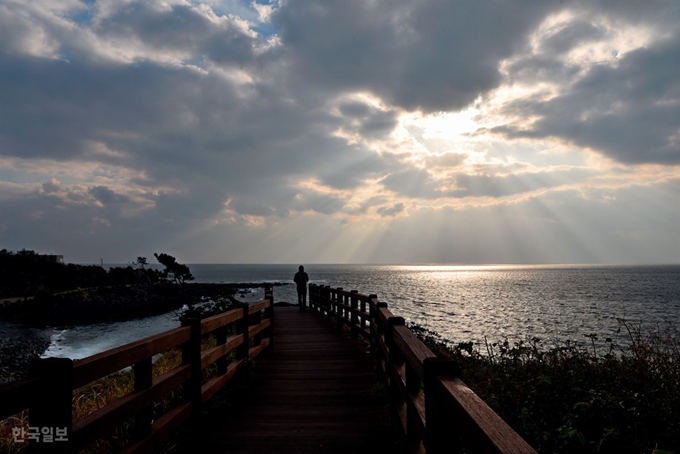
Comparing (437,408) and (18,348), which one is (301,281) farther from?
(437,408)

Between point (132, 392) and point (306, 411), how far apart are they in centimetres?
281

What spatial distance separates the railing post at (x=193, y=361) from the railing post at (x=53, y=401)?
2.27m

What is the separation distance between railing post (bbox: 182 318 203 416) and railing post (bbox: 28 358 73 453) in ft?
7.45

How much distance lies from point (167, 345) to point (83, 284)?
229 feet

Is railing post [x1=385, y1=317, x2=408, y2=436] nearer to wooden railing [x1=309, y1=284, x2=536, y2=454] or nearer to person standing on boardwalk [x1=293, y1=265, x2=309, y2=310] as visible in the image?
wooden railing [x1=309, y1=284, x2=536, y2=454]

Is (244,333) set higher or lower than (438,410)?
lower

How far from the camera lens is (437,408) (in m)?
2.83

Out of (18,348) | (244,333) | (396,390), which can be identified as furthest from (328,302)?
(18,348)

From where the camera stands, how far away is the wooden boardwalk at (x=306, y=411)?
5000 millimetres

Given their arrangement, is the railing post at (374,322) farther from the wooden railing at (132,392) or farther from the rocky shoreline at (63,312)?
the rocky shoreline at (63,312)

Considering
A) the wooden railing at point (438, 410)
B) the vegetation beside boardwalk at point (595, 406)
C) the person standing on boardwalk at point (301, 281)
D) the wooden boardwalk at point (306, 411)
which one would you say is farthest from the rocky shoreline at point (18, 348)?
the vegetation beside boardwalk at point (595, 406)

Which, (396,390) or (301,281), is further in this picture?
(301,281)

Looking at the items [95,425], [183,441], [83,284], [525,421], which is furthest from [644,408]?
[83,284]

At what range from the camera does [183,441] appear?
4934 mm
